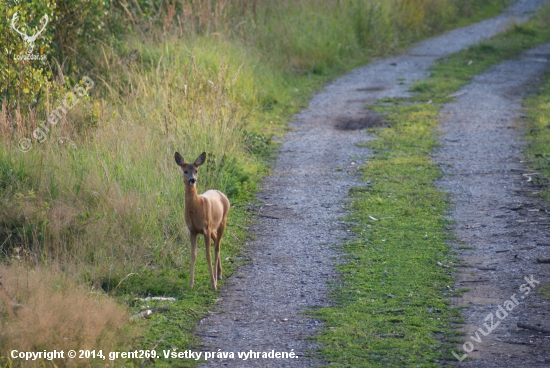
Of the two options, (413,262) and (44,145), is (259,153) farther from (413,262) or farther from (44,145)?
(413,262)

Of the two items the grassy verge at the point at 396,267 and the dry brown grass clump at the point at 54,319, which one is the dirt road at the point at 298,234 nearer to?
the grassy verge at the point at 396,267

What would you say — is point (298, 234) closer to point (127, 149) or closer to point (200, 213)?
point (200, 213)

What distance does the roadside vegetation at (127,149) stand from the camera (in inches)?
238

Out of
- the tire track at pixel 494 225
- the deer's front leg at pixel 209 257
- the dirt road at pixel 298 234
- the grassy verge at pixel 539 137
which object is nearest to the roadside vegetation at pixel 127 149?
the deer's front leg at pixel 209 257

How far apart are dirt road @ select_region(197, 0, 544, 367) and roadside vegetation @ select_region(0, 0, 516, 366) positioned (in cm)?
26

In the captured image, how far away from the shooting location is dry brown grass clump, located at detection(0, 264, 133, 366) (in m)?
4.85

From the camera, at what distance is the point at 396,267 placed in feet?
23.1

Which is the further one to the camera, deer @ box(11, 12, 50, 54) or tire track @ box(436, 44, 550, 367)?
deer @ box(11, 12, 50, 54)

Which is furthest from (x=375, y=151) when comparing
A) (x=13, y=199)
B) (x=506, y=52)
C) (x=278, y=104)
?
(x=506, y=52)

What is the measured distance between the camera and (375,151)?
37.0 feet

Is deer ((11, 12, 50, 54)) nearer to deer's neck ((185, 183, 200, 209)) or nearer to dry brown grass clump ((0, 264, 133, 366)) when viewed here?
deer's neck ((185, 183, 200, 209))

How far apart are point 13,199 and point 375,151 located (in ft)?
18.9

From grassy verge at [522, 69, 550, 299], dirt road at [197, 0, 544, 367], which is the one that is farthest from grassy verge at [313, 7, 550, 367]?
dirt road at [197, 0, 544, 367]

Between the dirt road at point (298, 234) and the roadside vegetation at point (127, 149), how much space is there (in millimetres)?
259
